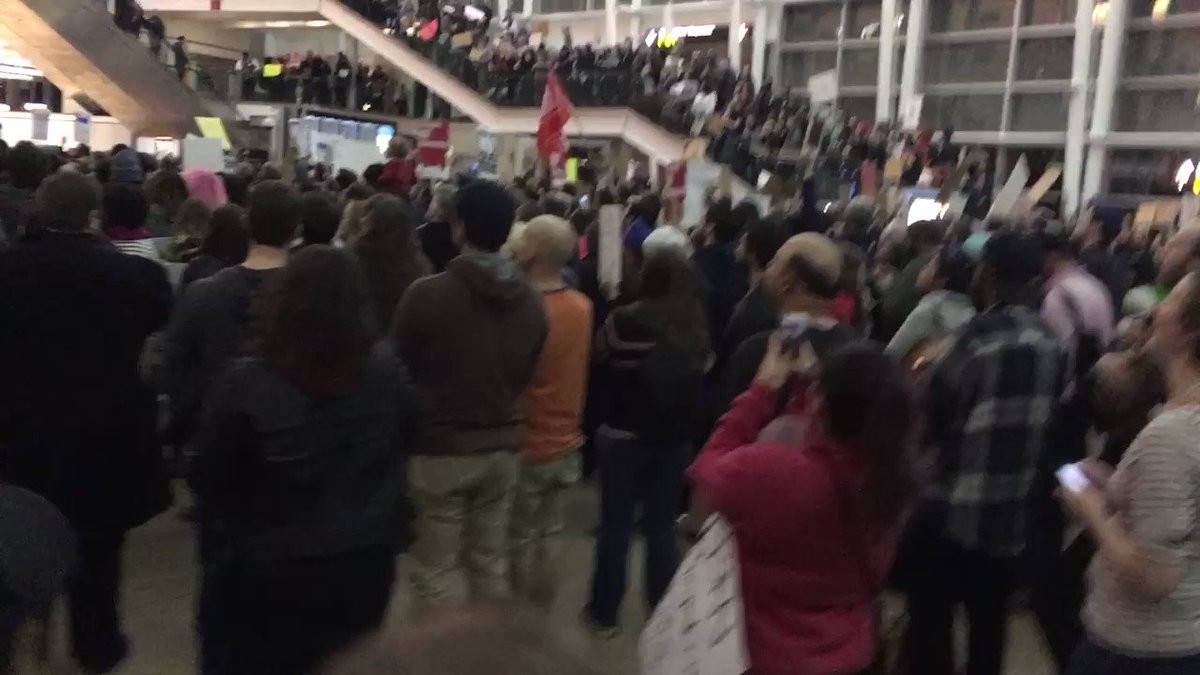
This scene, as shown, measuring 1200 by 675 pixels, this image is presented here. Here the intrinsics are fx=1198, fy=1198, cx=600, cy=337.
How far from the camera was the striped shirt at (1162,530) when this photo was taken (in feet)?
7.19

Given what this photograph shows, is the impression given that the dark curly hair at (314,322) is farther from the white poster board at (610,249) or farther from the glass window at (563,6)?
the glass window at (563,6)

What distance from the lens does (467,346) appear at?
137 inches

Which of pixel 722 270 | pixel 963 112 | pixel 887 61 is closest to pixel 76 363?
pixel 722 270

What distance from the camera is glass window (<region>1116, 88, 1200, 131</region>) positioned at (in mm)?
17469

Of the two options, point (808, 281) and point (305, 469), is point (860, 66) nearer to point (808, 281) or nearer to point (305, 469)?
point (808, 281)

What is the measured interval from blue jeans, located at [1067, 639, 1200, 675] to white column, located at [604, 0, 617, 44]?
2515cm

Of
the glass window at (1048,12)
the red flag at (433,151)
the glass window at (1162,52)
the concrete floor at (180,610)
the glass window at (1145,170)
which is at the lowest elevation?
the concrete floor at (180,610)

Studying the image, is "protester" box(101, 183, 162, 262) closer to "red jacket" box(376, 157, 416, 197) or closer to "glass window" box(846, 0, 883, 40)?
"red jacket" box(376, 157, 416, 197)

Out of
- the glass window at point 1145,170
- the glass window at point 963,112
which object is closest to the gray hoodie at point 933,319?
the glass window at point 1145,170

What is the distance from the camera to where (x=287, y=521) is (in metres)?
2.57

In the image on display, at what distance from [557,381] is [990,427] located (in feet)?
4.84

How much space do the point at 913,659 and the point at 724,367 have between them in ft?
5.66

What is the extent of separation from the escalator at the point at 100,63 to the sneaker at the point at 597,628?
15444 mm

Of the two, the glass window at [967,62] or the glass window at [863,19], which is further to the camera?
the glass window at [863,19]
